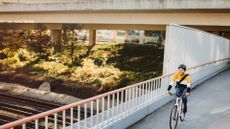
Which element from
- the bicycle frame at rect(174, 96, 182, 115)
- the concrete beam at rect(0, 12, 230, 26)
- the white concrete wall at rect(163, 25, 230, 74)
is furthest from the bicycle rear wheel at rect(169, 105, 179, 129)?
the concrete beam at rect(0, 12, 230, 26)

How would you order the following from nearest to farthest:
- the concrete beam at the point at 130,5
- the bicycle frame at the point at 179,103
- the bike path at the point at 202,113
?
the bicycle frame at the point at 179,103, the bike path at the point at 202,113, the concrete beam at the point at 130,5

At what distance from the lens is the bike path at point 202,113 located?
27.1ft

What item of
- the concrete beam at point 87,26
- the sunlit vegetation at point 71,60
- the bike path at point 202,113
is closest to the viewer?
the bike path at point 202,113

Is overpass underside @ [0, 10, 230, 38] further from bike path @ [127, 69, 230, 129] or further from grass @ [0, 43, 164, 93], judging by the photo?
bike path @ [127, 69, 230, 129]

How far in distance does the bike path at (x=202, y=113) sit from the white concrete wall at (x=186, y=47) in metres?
1.59

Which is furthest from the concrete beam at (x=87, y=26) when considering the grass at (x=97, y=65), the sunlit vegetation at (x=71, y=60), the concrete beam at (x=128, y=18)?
the grass at (x=97, y=65)

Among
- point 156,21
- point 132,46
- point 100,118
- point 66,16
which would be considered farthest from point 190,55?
point 132,46

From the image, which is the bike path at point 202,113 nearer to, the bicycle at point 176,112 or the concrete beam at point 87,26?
the bicycle at point 176,112

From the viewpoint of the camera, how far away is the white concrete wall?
11.2 meters

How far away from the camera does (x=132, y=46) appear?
1529 inches

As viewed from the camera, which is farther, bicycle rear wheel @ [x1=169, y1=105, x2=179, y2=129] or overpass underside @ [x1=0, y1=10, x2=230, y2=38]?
overpass underside @ [x1=0, y1=10, x2=230, y2=38]

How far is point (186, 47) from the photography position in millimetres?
13133

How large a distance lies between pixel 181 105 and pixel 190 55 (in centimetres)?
631

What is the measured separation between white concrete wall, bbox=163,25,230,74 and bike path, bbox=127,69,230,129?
1.59m
